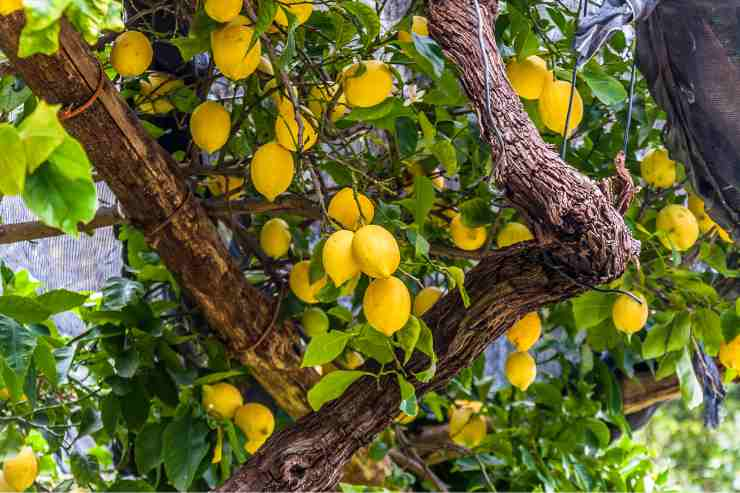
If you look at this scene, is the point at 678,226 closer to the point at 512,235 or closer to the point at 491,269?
the point at 512,235

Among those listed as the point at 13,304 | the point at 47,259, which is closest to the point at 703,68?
the point at 13,304

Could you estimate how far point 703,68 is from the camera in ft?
3.23

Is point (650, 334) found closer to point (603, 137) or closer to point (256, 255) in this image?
point (603, 137)

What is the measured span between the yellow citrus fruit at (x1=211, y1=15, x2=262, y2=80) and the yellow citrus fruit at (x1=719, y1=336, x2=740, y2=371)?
0.70 metres

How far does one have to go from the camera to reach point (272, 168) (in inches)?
37.9

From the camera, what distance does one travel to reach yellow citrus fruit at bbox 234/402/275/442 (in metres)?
1.19

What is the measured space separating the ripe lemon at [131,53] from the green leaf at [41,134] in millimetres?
521

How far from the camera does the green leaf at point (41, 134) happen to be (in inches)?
17.1

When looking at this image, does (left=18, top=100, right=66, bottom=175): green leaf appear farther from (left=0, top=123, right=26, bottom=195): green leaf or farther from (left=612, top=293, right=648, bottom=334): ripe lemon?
(left=612, top=293, right=648, bottom=334): ripe lemon

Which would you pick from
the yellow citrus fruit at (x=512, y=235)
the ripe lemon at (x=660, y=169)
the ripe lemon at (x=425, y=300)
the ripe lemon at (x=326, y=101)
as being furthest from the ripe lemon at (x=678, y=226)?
the ripe lemon at (x=326, y=101)

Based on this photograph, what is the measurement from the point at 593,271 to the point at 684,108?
0.93 ft

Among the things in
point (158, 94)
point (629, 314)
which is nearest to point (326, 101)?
point (158, 94)

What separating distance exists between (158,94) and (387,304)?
484 millimetres

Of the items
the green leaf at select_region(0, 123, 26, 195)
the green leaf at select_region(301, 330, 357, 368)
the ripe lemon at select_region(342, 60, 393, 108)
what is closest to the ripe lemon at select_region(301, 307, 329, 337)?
the green leaf at select_region(301, 330, 357, 368)
